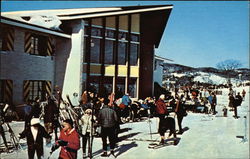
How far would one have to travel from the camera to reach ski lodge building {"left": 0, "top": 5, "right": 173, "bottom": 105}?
23.4 feet

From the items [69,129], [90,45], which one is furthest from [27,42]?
[69,129]

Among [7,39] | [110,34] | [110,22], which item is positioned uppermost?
[110,22]

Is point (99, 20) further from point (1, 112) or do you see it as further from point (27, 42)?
point (1, 112)

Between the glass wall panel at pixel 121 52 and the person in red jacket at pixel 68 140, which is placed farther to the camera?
the glass wall panel at pixel 121 52

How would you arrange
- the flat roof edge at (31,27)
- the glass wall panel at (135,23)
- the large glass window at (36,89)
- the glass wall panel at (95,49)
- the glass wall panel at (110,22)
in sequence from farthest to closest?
the glass wall panel at (135,23) → the glass wall panel at (110,22) → the glass wall panel at (95,49) → the large glass window at (36,89) → the flat roof edge at (31,27)

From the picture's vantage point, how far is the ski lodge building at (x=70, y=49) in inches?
281

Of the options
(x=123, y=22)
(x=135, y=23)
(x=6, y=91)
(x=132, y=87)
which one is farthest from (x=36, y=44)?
(x=132, y=87)

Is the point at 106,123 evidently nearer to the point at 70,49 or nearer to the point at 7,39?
the point at 7,39

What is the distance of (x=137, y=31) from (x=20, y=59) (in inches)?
172

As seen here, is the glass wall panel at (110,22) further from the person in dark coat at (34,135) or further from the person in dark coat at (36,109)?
the person in dark coat at (34,135)

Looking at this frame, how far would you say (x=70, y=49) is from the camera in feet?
28.3

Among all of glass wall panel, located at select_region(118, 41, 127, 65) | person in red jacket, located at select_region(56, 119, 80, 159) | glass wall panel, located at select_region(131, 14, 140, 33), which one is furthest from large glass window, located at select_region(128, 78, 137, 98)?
person in red jacket, located at select_region(56, 119, 80, 159)

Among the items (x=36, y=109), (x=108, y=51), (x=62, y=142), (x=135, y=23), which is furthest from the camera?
(x=135, y=23)

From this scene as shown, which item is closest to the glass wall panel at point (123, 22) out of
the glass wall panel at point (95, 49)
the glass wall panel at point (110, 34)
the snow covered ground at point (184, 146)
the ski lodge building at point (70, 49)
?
the ski lodge building at point (70, 49)
